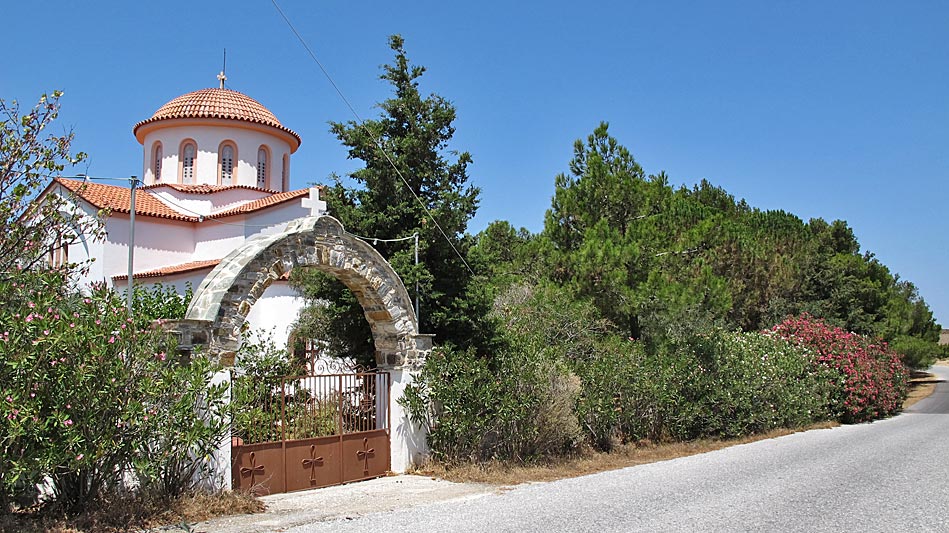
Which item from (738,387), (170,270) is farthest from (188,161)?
(738,387)

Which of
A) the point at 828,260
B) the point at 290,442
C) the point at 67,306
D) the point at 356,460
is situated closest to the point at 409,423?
the point at 356,460

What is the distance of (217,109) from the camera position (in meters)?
24.8

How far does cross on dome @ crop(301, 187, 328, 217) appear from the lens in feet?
51.2

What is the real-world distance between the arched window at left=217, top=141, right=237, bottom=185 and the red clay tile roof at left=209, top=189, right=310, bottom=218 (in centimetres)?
138

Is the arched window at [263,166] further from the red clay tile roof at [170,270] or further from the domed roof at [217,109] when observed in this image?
the red clay tile roof at [170,270]

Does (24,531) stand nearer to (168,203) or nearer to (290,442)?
(290,442)

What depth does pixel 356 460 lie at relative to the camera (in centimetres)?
1086

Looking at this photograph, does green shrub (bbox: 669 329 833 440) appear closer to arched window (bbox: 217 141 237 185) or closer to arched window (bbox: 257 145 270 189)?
arched window (bbox: 257 145 270 189)

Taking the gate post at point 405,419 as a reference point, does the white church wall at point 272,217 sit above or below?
above

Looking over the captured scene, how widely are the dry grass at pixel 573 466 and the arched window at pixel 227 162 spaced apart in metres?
16.9

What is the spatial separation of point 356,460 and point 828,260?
3110 centimetres

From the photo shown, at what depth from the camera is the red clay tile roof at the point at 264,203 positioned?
77.2 ft

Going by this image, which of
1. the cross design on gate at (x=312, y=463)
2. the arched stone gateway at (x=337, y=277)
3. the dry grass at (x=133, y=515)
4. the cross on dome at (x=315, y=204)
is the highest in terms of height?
the cross on dome at (x=315, y=204)

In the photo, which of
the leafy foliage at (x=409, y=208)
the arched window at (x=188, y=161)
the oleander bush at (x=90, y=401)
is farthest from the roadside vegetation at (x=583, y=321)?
the arched window at (x=188, y=161)
